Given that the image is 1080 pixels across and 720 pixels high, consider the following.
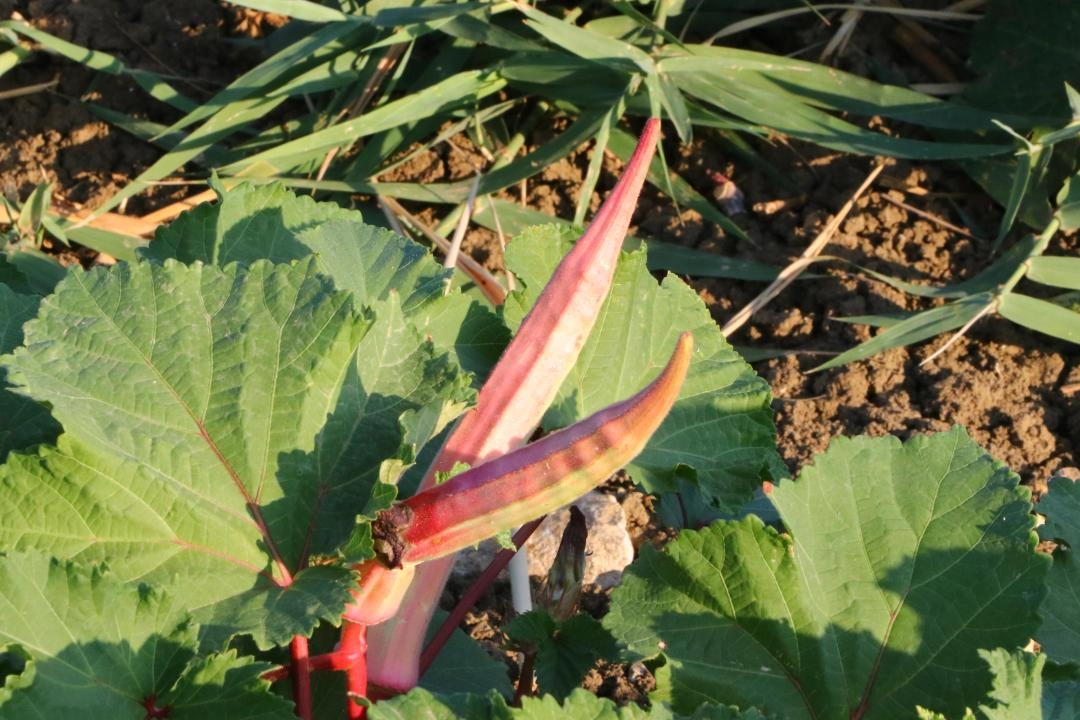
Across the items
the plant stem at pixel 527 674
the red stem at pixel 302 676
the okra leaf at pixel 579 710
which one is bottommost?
the plant stem at pixel 527 674

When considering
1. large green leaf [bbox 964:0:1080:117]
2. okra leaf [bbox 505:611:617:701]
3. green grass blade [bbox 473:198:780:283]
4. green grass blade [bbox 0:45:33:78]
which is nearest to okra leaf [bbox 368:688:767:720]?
okra leaf [bbox 505:611:617:701]

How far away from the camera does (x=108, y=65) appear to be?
3.58m

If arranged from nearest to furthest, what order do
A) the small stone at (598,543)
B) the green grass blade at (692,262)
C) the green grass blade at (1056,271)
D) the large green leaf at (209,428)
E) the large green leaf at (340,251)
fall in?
the large green leaf at (209,428) → the large green leaf at (340,251) → the small stone at (598,543) → the green grass blade at (1056,271) → the green grass blade at (692,262)

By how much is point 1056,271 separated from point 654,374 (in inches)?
58.3

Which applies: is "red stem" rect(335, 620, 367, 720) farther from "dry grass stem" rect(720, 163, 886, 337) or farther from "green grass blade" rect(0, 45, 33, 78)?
"green grass blade" rect(0, 45, 33, 78)

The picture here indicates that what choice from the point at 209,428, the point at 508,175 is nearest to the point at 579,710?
the point at 209,428

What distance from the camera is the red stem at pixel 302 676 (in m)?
1.52

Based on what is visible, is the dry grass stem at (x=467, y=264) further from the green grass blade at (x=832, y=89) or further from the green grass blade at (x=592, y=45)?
the green grass blade at (x=832, y=89)

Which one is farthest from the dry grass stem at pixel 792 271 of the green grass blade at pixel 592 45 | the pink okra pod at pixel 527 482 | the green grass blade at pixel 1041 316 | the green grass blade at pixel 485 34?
the pink okra pod at pixel 527 482

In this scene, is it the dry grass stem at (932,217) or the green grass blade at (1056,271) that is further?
the dry grass stem at (932,217)

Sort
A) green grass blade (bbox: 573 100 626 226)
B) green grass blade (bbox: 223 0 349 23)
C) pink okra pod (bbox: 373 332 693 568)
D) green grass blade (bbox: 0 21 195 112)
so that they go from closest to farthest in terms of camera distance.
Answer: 1. pink okra pod (bbox: 373 332 693 568)
2. green grass blade (bbox: 223 0 349 23)
3. green grass blade (bbox: 573 100 626 226)
4. green grass blade (bbox: 0 21 195 112)

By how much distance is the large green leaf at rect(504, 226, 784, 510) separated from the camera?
1.89 m

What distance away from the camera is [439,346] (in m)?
1.90

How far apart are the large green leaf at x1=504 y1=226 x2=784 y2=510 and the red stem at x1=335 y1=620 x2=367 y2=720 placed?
49cm
